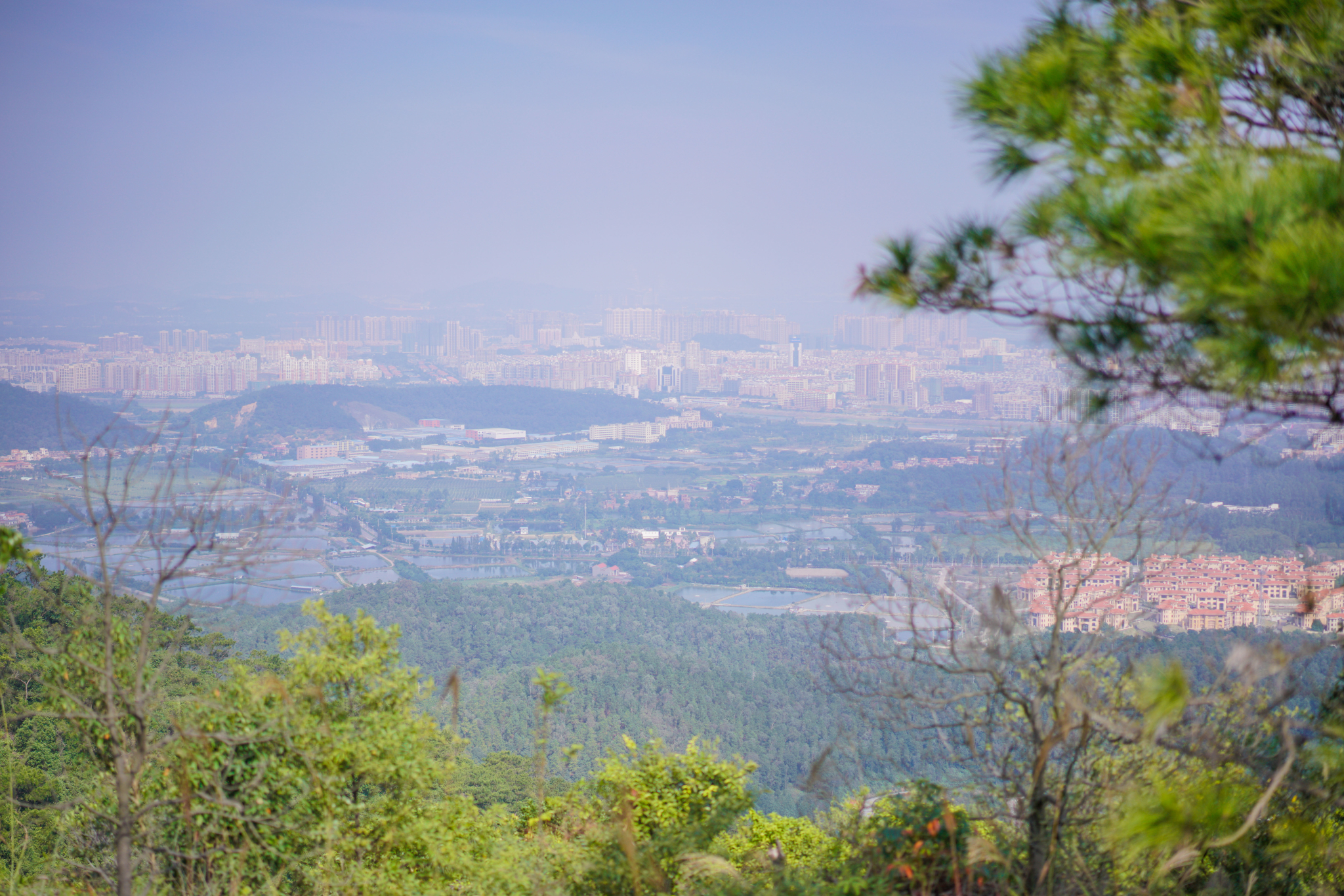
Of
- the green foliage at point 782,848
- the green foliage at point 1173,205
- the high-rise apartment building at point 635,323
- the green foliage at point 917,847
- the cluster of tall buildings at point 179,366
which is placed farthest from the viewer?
the high-rise apartment building at point 635,323

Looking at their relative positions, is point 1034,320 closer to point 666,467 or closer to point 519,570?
point 519,570

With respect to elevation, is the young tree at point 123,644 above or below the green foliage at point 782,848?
above

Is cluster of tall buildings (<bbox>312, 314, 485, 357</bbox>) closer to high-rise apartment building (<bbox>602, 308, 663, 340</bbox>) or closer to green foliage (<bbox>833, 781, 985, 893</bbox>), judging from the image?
high-rise apartment building (<bbox>602, 308, 663, 340</bbox>)

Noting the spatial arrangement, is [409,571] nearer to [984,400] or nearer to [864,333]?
[984,400]

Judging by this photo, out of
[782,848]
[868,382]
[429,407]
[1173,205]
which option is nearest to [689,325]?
[868,382]

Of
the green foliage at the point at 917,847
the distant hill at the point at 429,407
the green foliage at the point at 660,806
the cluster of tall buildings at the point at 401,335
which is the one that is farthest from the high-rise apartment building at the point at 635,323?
the green foliage at the point at 917,847

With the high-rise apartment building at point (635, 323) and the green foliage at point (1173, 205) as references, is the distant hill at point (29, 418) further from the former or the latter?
the high-rise apartment building at point (635, 323)
